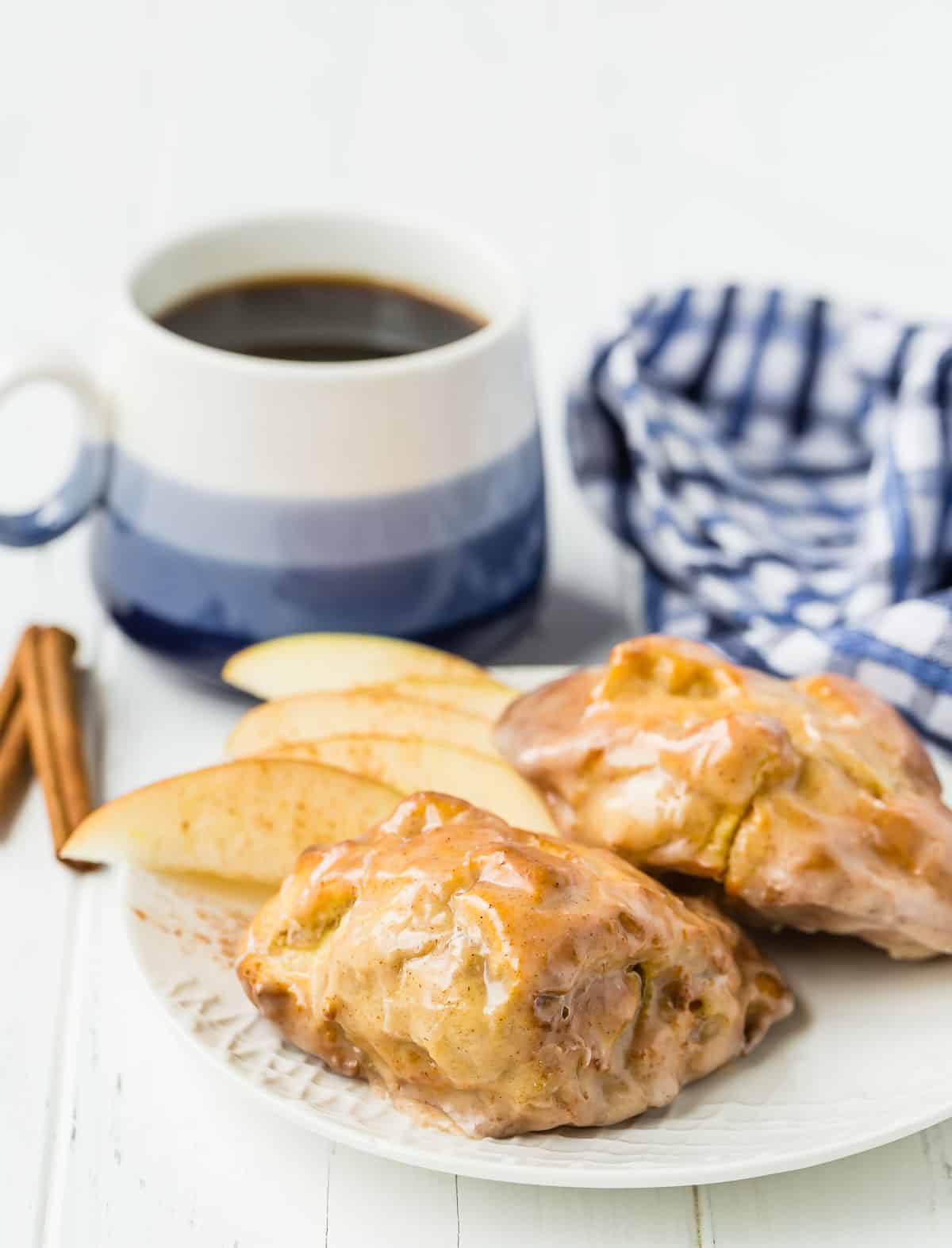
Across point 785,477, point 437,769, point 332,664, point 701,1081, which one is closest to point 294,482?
point 332,664

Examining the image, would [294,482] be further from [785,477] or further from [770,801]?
[785,477]

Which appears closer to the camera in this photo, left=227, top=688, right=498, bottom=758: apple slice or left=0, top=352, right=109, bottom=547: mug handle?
left=227, top=688, right=498, bottom=758: apple slice

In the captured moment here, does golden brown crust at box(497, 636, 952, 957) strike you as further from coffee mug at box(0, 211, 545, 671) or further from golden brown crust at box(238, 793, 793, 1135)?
coffee mug at box(0, 211, 545, 671)

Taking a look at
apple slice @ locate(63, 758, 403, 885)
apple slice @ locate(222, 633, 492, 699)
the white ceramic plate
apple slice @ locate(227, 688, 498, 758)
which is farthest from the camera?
apple slice @ locate(222, 633, 492, 699)

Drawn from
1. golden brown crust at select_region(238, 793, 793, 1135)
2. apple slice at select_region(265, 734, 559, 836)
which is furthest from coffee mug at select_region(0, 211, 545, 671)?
golden brown crust at select_region(238, 793, 793, 1135)

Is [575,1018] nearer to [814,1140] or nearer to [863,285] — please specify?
[814,1140]

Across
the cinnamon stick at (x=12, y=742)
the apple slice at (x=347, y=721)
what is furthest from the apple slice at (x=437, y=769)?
the cinnamon stick at (x=12, y=742)

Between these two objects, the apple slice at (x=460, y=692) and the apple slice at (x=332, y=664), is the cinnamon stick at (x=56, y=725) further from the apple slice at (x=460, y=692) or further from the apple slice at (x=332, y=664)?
the apple slice at (x=460, y=692)
